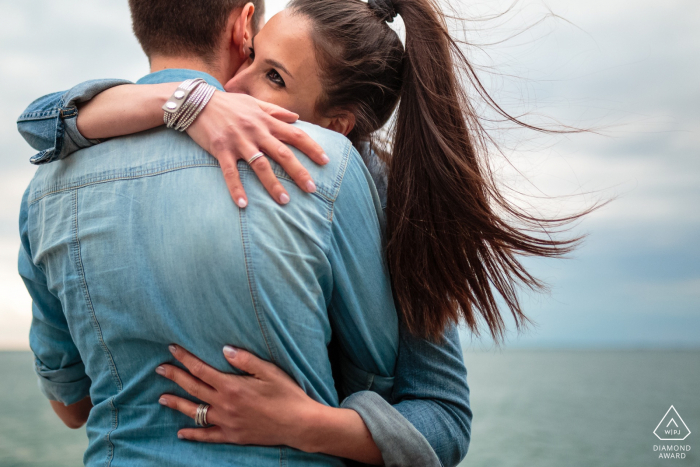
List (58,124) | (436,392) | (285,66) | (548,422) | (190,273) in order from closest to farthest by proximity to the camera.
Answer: (190,273), (58,124), (436,392), (285,66), (548,422)

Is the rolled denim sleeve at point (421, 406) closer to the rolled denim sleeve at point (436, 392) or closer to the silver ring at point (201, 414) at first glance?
the rolled denim sleeve at point (436, 392)

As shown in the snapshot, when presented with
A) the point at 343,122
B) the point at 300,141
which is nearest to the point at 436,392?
the point at 300,141

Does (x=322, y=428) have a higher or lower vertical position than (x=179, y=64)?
lower

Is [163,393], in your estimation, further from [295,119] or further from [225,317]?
[295,119]

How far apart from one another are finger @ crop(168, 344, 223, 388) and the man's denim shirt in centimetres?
2

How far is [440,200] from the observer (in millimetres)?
1239

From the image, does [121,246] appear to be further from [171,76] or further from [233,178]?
[171,76]

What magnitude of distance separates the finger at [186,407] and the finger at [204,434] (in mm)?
15

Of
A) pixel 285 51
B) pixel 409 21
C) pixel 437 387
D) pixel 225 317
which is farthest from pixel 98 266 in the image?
pixel 409 21

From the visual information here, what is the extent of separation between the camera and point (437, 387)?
117 centimetres

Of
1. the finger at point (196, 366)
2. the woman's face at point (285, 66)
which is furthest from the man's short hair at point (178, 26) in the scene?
the finger at point (196, 366)

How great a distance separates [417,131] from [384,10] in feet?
1.76

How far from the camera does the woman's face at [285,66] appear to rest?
1.55m

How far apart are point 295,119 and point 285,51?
1.92 feet
